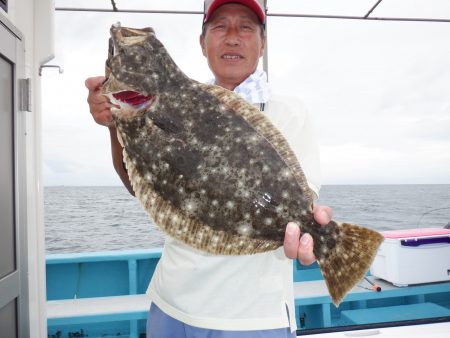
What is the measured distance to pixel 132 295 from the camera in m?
4.39

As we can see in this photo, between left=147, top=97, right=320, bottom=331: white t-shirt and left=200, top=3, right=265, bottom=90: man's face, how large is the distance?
0.35 metres

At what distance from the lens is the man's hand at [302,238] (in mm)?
1436

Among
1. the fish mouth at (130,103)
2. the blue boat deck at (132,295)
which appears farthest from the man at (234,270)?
the blue boat deck at (132,295)

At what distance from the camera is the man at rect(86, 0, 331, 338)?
5.96 feet

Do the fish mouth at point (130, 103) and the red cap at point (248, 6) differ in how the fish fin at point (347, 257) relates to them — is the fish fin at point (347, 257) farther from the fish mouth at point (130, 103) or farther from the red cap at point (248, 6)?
the red cap at point (248, 6)

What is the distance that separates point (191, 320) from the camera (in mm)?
1854

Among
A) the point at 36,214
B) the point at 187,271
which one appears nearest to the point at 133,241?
the point at 36,214

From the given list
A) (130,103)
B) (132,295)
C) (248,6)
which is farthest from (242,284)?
(132,295)

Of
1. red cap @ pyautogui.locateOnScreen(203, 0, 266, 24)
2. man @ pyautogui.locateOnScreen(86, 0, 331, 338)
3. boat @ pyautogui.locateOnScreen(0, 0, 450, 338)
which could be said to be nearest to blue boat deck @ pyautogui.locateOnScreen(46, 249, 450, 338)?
boat @ pyautogui.locateOnScreen(0, 0, 450, 338)

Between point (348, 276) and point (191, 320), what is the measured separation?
81cm

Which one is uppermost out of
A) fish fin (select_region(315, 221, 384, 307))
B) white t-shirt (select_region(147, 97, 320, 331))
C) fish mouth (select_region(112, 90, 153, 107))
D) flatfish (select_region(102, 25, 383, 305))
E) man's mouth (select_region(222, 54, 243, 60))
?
man's mouth (select_region(222, 54, 243, 60))

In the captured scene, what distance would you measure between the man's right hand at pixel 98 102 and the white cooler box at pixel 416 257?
4112mm

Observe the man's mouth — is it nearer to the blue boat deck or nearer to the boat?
the boat

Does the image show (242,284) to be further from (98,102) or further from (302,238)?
(98,102)
